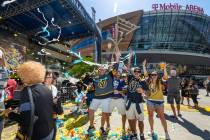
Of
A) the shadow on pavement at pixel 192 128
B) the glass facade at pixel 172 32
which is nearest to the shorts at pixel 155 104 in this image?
the shadow on pavement at pixel 192 128

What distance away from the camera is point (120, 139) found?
7605 millimetres

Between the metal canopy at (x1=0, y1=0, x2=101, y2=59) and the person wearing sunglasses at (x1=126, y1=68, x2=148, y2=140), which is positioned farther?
the metal canopy at (x1=0, y1=0, x2=101, y2=59)

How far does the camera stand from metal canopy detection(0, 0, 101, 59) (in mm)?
21172

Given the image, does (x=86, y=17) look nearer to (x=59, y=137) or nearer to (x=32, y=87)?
(x=59, y=137)

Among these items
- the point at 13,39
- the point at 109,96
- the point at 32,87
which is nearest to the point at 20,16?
the point at 13,39

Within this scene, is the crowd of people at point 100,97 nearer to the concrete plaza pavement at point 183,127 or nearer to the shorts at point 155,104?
the shorts at point 155,104

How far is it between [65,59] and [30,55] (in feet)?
99.5

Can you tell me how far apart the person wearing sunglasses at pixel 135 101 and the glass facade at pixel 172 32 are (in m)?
68.2

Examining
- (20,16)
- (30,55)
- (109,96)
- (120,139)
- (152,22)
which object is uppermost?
(152,22)

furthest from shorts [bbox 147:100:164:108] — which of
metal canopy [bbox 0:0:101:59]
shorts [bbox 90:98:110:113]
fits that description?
metal canopy [bbox 0:0:101:59]

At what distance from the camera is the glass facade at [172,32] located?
7356 cm

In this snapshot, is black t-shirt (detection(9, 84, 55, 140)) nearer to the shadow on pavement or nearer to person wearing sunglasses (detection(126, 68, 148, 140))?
person wearing sunglasses (detection(126, 68, 148, 140))

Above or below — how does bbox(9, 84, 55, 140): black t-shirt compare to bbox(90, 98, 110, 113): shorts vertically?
above

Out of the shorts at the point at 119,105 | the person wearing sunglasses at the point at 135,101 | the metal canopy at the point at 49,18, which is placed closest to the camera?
the person wearing sunglasses at the point at 135,101
